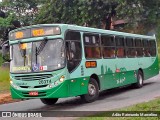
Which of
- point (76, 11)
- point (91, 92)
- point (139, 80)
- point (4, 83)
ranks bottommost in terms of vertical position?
point (4, 83)

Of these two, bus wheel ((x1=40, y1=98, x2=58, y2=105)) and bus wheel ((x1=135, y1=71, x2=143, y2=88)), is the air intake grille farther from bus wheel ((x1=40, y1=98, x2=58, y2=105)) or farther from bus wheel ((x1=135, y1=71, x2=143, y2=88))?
bus wheel ((x1=135, y1=71, x2=143, y2=88))

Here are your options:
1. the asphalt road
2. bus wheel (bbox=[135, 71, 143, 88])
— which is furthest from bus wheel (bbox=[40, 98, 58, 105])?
bus wheel (bbox=[135, 71, 143, 88])

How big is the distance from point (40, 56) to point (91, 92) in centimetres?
259

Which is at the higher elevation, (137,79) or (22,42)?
(22,42)

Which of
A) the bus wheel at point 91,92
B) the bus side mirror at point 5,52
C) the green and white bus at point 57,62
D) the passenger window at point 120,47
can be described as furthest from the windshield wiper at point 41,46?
the passenger window at point 120,47

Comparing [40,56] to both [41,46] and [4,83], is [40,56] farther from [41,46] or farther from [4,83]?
[4,83]

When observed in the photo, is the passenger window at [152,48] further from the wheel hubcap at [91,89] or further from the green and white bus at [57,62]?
the wheel hubcap at [91,89]

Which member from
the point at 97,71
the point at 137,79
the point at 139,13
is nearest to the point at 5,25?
the point at 139,13

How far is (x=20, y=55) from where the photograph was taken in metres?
12.6

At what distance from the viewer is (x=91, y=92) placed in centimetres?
1352

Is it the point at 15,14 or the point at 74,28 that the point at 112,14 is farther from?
the point at 74,28

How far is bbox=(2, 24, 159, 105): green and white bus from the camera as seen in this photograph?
1194cm

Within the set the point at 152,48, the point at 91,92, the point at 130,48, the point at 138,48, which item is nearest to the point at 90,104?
the point at 91,92

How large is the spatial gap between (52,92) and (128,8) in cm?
2170
